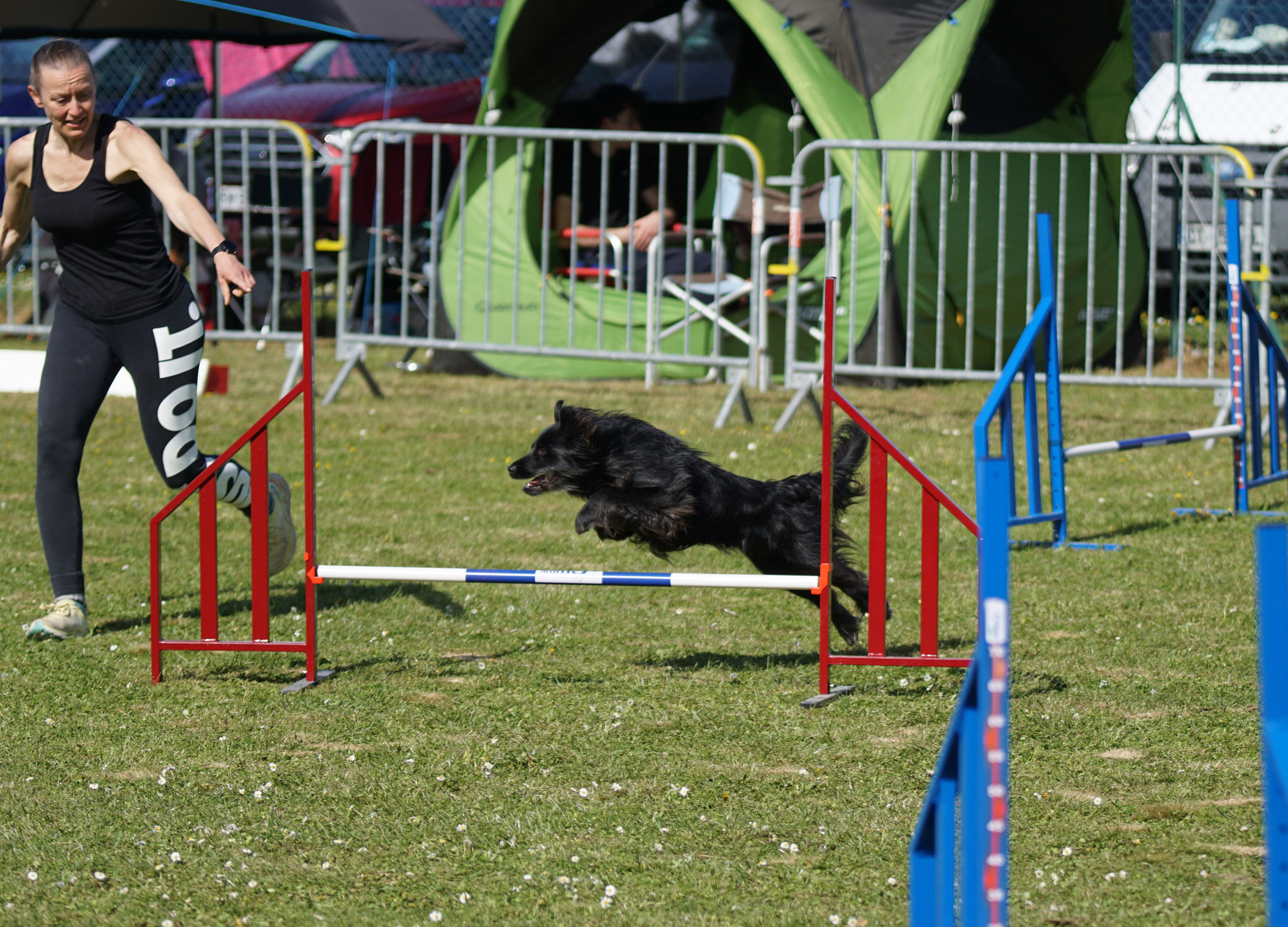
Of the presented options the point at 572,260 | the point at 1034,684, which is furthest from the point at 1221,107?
the point at 1034,684

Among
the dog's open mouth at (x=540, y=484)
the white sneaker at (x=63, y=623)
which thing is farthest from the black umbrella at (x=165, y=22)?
the white sneaker at (x=63, y=623)

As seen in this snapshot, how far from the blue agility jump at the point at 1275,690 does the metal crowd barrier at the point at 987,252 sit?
612cm

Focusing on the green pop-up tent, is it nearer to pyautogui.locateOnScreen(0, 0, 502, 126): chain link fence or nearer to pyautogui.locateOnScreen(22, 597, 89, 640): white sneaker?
pyautogui.locateOnScreen(0, 0, 502, 126): chain link fence

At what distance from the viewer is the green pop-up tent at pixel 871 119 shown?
9695 millimetres

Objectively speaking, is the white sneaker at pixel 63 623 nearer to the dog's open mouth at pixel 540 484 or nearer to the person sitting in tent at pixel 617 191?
the dog's open mouth at pixel 540 484

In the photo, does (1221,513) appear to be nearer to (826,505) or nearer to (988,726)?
(826,505)

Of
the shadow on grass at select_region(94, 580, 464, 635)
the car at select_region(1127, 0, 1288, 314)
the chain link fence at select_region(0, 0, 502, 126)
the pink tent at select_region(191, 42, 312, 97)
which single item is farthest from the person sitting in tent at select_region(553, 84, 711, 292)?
the pink tent at select_region(191, 42, 312, 97)

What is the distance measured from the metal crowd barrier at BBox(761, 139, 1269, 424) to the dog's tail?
3.06 metres

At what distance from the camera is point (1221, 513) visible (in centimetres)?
662

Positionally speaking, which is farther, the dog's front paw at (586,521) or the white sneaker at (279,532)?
the white sneaker at (279,532)

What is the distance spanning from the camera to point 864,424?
4.10 meters

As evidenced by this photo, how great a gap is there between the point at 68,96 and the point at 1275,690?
378 cm

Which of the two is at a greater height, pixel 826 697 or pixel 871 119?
pixel 871 119

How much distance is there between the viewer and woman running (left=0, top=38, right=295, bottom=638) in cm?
442
